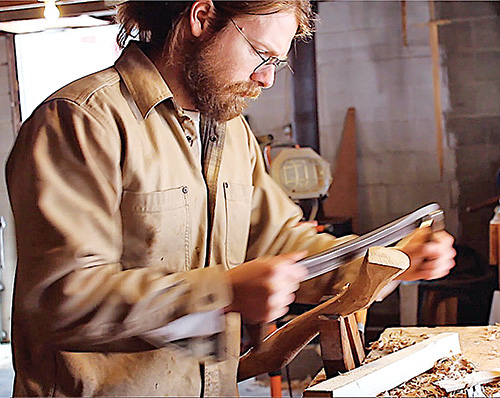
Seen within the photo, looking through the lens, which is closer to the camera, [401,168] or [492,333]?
[492,333]

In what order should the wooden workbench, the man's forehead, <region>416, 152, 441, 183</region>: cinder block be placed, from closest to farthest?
the man's forehead, the wooden workbench, <region>416, 152, 441, 183</region>: cinder block

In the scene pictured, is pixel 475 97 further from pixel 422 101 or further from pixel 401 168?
pixel 401 168

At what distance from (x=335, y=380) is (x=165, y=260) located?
471 mm

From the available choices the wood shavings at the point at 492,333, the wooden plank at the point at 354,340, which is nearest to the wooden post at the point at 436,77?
the wood shavings at the point at 492,333

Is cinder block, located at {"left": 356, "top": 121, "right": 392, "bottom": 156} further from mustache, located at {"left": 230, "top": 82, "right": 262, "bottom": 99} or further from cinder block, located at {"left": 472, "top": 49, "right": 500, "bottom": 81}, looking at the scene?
mustache, located at {"left": 230, "top": 82, "right": 262, "bottom": 99}

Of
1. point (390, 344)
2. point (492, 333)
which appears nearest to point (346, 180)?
point (492, 333)

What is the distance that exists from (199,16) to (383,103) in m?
3.86

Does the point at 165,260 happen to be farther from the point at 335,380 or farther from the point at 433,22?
the point at 433,22

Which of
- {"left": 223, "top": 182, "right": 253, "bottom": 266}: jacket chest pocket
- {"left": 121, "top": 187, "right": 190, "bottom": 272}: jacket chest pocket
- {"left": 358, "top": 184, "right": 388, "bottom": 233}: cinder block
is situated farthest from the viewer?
Result: {"left": 358, "top": 184, "right": 388, "bottom": 233}: cinder block

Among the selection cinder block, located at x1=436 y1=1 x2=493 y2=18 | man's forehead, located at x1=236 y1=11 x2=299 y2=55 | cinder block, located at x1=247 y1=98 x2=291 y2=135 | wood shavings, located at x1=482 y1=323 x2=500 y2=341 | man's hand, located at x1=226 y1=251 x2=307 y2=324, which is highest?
cinder block, located at x1=436 y1=1 x2=493 y2=18

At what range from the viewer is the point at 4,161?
18.5 ft

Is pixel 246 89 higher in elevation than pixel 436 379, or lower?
higher

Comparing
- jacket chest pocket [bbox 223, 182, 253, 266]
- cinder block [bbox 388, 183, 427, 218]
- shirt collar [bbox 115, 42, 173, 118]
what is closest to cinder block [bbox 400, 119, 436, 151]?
cinder block [bbox 388, 183, 427, 218]

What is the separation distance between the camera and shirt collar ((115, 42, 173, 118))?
153 centimetres
